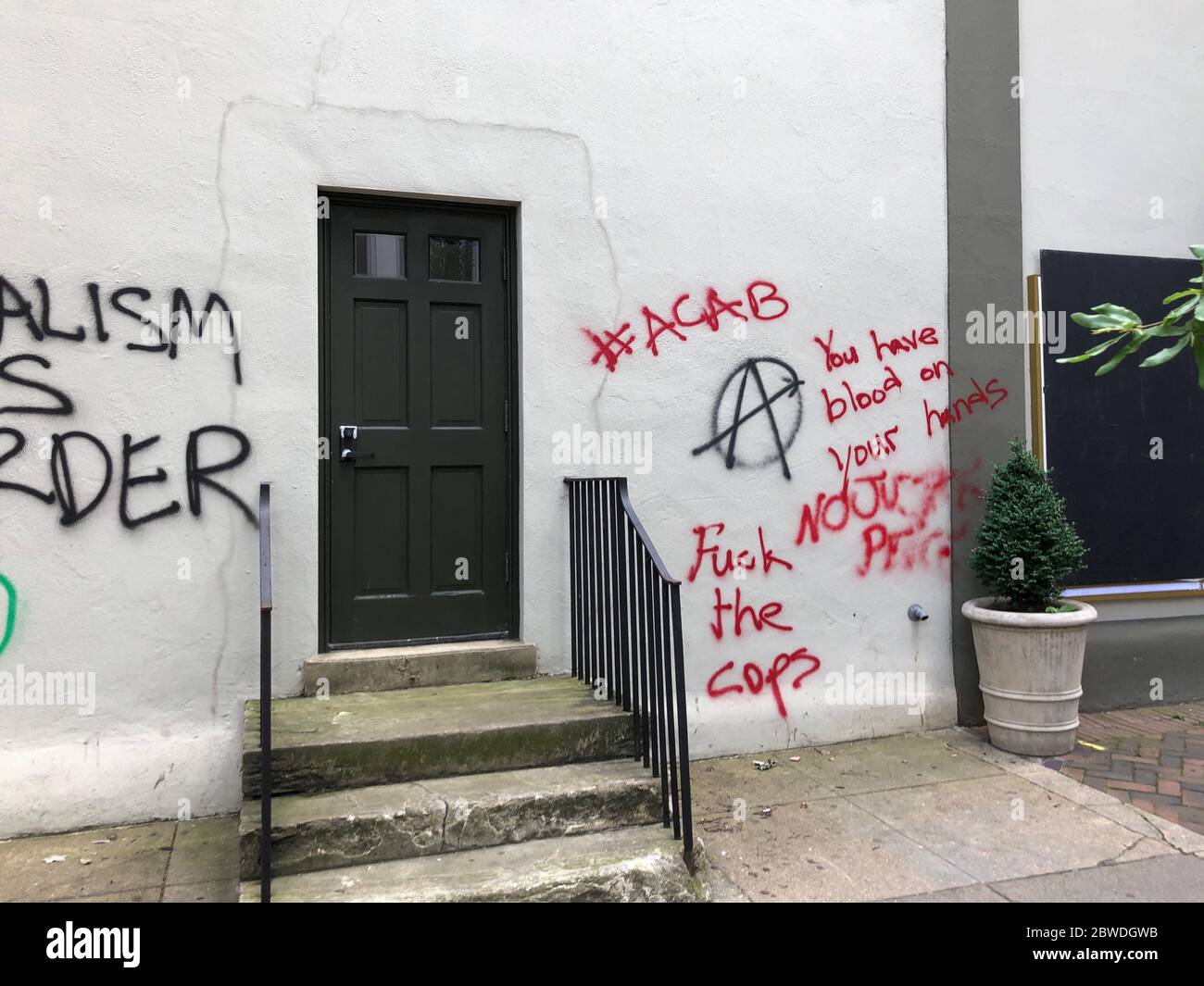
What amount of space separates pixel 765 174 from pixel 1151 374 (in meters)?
2.86

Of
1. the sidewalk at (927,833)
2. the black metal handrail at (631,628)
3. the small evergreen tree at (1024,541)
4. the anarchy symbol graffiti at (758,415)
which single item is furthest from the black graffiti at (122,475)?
the small evergreen tree at (1024,541)

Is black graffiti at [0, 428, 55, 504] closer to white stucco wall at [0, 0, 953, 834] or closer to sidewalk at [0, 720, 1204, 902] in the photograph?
white stucco wall at [0, 0, 953, 834]

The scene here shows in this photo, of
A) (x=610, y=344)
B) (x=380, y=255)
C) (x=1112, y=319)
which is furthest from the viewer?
(x=610, y=344)

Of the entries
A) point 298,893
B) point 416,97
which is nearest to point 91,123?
point 416,97

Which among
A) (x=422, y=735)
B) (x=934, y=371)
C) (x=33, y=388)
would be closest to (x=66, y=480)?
(x=33, y=388)

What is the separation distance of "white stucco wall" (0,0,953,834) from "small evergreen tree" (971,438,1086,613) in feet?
1.03

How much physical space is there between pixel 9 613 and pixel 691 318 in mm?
3437

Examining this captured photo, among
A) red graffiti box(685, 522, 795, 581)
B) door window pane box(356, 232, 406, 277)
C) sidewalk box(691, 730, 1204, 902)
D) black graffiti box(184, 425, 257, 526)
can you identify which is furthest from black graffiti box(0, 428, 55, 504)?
sidewalk box(691, 730, 1204, 902)

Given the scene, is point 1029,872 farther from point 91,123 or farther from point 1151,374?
point 91,123

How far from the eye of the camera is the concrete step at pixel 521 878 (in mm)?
3129

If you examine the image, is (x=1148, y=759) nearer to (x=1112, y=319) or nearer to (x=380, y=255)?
(x=1112, y=319)

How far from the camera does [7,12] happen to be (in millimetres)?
3971

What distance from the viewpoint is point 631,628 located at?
3.99 meters

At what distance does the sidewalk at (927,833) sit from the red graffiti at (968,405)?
1.85 m
